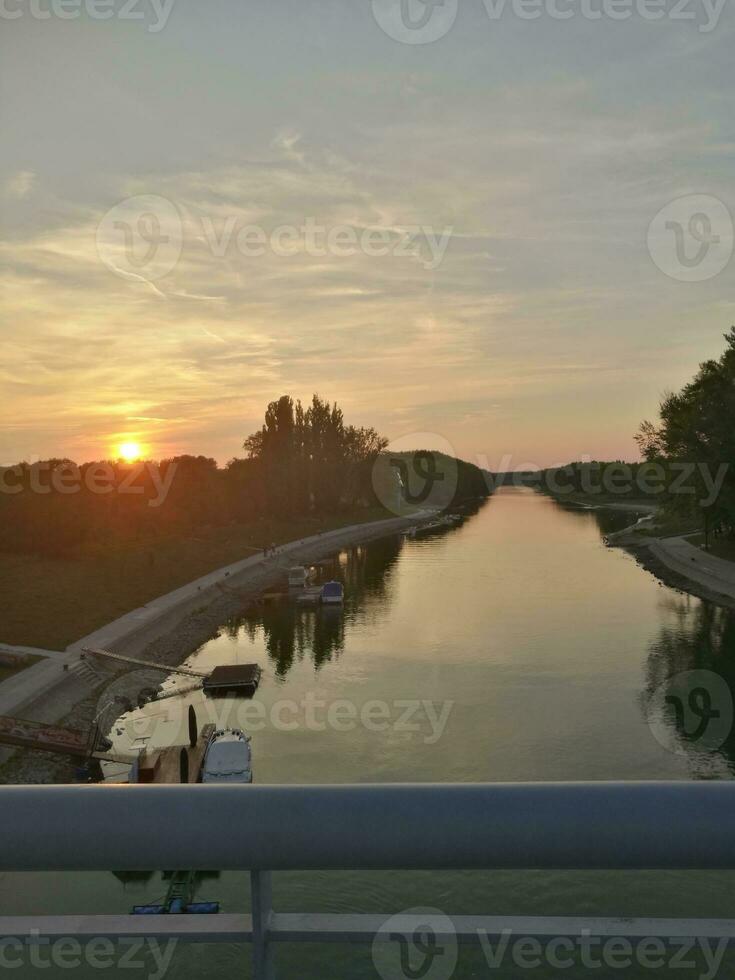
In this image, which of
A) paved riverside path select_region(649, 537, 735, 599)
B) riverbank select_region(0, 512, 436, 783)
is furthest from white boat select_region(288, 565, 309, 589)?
paved riverside path select_region(649, 537, 735, 599)

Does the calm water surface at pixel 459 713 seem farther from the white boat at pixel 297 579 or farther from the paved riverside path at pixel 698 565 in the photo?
→ the white boat at pixel 297 579

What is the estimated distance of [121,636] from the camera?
115ft

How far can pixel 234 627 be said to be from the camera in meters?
43.3

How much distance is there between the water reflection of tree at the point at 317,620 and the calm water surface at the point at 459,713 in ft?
0.65

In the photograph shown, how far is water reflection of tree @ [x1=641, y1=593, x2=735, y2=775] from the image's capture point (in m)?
28.8

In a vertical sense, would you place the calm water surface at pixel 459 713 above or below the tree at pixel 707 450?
below

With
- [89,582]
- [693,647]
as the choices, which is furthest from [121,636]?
[693,647]

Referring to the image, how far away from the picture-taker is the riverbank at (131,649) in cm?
2227

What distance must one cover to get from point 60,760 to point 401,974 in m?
23.2

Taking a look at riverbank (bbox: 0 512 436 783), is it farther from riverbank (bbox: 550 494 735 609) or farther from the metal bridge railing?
riverbank (bbox: 550 494 735 609)

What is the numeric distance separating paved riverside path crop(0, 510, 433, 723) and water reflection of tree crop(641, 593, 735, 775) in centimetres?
1911

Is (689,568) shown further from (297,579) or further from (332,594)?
(297,579)

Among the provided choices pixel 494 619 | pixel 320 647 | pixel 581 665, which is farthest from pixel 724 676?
pixel 320 647

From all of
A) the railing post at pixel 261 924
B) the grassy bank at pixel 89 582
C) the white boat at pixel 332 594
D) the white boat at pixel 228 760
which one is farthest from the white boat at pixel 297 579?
the railing post at pixel 261 924
